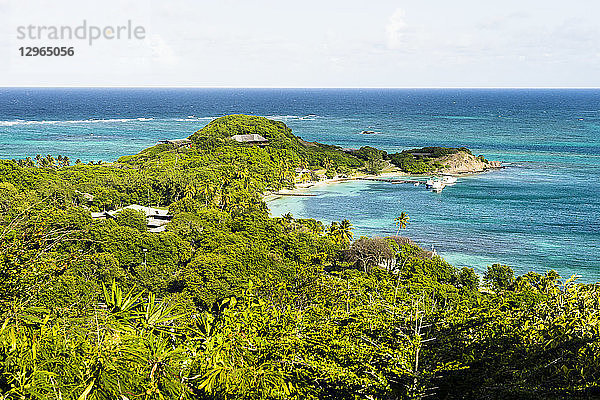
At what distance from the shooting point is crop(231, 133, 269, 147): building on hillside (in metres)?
64.4

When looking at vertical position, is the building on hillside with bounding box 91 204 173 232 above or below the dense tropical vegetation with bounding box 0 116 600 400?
below

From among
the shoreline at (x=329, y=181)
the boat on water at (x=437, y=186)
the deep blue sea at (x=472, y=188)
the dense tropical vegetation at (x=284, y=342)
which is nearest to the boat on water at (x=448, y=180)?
the deep blue sea at (x=472, y=188)

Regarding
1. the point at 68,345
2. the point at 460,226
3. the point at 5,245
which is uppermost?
the point at 5,245

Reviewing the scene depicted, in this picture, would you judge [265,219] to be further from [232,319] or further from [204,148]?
[204,148]

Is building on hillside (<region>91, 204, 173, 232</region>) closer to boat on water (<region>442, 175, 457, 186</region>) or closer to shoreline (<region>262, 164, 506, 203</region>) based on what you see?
shoreline (<region>262, 164, 506, 203</region>)

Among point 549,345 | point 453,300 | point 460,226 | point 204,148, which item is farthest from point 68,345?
point 204,148

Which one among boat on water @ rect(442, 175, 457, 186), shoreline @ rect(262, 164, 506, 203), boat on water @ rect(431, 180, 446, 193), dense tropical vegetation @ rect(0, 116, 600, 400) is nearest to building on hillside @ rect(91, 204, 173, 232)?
dense tropical vegetation @ rect(0, 116, 600, 400)

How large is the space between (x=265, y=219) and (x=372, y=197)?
65.6ft

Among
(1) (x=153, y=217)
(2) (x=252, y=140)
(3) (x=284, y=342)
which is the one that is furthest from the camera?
(2) (x=252, y=140)

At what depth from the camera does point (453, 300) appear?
17.1 metres

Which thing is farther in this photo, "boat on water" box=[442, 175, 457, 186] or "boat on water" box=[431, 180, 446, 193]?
"boat on water" box=[442, 175, 457, 186]

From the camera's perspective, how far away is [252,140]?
64875 mm

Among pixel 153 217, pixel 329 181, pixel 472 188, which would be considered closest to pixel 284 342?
pixel 153 217

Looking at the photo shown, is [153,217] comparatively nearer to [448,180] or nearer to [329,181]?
[329,181]
